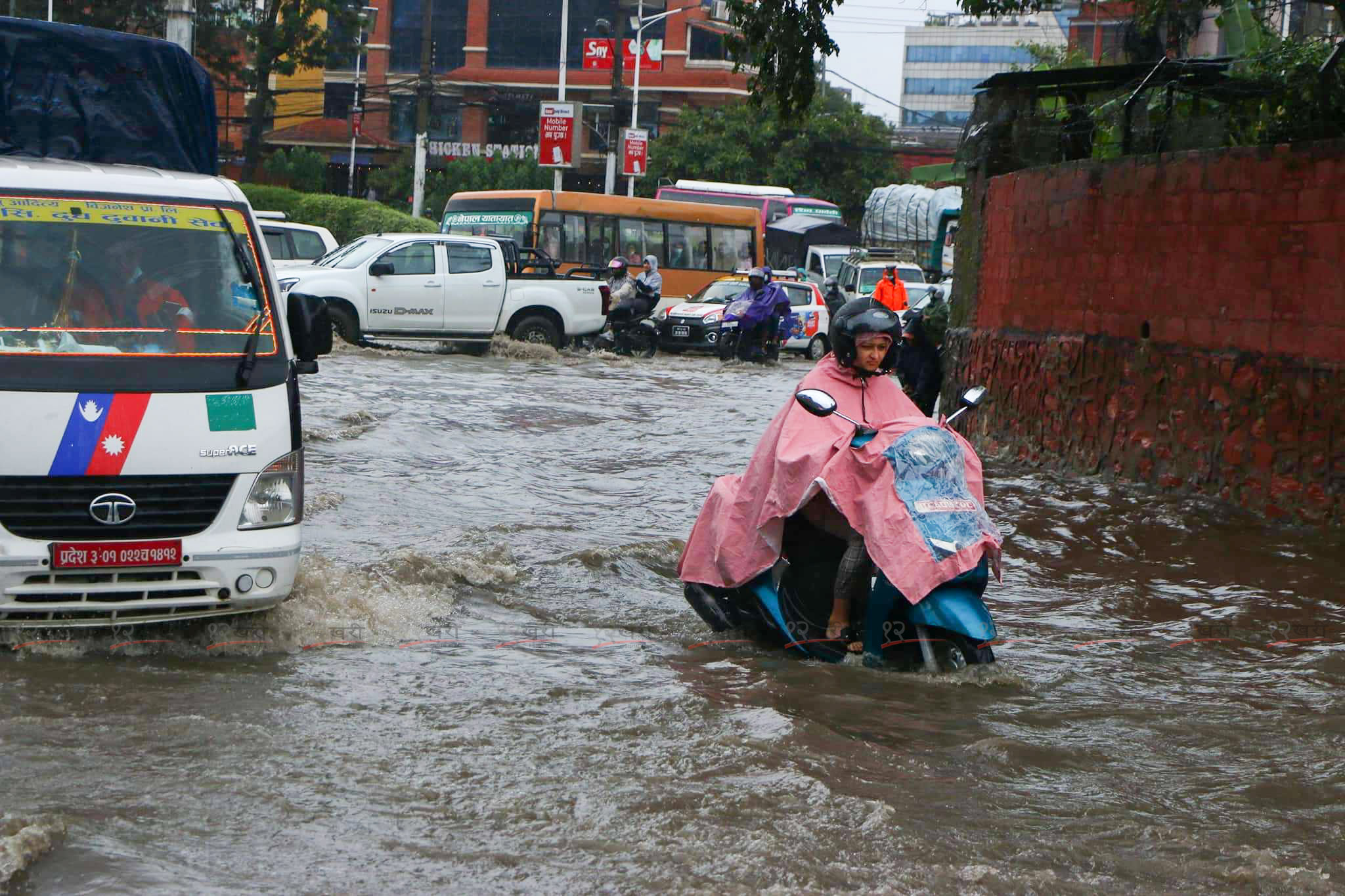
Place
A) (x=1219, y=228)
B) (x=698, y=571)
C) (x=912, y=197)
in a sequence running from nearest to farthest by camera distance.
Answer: (x=698, y=571)
(x=1219, y=228)
(x=912, y=197)

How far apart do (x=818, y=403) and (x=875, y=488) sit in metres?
0.40

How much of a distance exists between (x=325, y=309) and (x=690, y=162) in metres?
47.7

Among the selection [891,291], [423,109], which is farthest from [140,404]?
[423,109]

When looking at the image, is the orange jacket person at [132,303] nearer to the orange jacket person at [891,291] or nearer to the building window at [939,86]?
the orange jacket person at [891,291]

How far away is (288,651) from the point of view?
6.25 m

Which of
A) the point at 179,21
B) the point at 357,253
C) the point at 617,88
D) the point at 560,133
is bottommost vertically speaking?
the point at 357,253

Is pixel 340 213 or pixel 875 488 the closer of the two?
pixel 875 488

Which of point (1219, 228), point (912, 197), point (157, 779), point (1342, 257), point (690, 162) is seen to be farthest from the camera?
point (690, 162)

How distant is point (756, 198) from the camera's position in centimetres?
4169

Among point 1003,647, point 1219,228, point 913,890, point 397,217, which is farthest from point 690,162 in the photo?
point 913,890

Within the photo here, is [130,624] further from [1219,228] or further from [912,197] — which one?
[912,197]

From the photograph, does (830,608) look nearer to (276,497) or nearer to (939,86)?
(276,497)

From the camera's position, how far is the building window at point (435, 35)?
2542 inches

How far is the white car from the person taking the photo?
22922 millimetres
